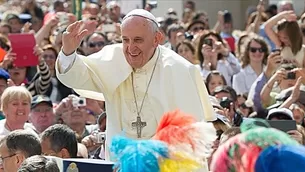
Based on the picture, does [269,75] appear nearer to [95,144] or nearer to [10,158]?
[95,144]

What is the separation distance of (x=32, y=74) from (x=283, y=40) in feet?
10.2

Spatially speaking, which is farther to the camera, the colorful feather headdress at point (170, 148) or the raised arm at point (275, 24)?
the raised arm at point (275, 24)

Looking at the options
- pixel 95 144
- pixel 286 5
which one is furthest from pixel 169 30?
pixel 95 144

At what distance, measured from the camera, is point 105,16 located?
15.5 m

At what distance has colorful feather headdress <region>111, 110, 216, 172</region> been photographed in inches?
155

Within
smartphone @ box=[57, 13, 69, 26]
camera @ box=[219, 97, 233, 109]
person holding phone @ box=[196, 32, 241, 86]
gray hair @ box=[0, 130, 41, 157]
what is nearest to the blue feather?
gray hair @ box=[0, 130, 41, 157]

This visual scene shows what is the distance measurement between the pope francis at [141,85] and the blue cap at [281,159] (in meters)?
2.64

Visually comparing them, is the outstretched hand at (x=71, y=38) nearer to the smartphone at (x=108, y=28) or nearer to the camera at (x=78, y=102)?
the camera at (x=78, y=102)

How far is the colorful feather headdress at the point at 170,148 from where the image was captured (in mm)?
3938

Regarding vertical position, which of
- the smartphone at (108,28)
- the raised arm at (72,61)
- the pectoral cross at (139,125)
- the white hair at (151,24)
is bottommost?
the smartphone at (108,28)

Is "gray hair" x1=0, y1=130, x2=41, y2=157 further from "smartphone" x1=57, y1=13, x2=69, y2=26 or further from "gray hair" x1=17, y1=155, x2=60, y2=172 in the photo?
"smartphone" x1=57, y1=13, x2=69, y2=26

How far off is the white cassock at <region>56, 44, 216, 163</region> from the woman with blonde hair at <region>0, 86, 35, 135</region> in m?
2.05

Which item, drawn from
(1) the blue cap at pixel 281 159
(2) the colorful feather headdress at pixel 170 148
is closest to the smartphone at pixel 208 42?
(2) the colorful feather headdress at pixel 170 148

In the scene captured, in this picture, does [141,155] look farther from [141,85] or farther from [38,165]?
[141,85]
